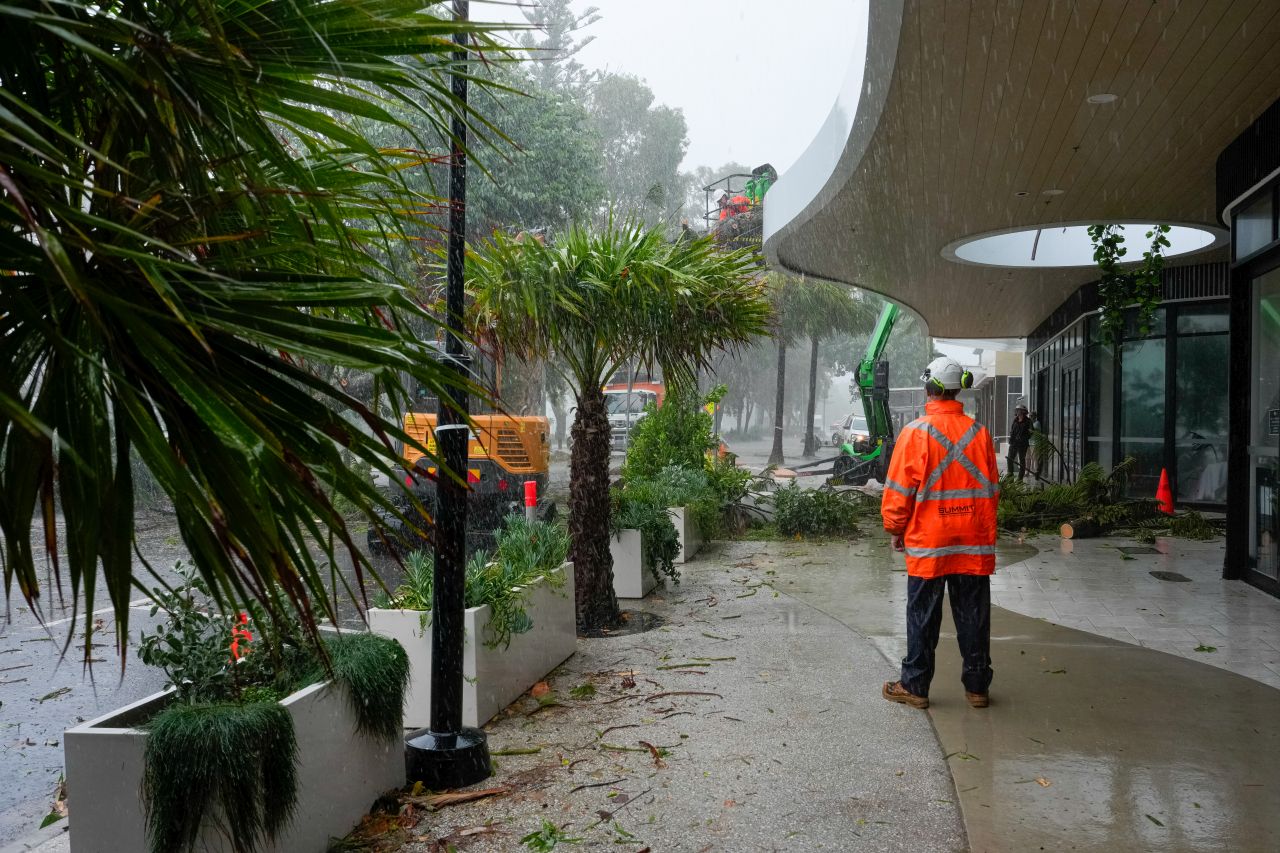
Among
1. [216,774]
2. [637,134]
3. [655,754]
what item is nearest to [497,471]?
[655,754]

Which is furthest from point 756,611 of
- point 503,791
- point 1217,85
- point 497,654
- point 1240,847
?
point 1217,85

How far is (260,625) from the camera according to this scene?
222 cm

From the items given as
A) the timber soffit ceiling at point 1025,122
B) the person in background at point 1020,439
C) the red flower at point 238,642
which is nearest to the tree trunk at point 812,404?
the person in background at point 1020,439

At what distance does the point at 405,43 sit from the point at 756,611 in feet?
21.9

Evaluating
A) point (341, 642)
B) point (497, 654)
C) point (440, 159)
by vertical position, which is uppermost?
point (440, 159)

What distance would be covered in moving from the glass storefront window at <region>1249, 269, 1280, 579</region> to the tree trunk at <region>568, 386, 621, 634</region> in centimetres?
556

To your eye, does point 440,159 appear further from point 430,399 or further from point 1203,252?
point 1203,252

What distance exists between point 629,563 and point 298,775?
18.2ft

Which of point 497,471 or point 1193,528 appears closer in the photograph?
point 1193,528

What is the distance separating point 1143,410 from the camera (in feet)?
53.7

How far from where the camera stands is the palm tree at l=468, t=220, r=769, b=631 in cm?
673

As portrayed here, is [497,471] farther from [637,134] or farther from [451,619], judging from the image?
[637,134]

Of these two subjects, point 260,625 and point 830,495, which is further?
point 830,495

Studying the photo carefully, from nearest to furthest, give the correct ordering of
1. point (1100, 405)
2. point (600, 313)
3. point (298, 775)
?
point (298, 775) → point (600, 313) → point (1100, 405)
